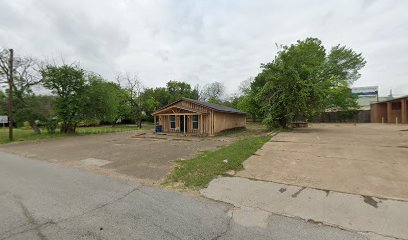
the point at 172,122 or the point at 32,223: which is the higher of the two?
the point at 172,122

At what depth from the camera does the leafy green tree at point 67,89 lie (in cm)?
1689

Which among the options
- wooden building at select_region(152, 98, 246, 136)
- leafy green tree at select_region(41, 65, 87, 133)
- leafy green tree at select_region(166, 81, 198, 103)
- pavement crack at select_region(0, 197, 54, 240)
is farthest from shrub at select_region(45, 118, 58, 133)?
leafy green tree at select_region(166, 81, 198, 103)

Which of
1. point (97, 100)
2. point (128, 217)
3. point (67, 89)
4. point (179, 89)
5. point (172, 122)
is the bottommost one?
point (128, 217)

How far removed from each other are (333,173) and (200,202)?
383 cm

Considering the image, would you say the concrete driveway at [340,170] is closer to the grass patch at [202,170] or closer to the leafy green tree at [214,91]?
the grass patch at [202,170]

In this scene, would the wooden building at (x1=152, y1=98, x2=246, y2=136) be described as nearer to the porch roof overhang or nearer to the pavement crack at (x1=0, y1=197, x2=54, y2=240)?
the porch roof overhang

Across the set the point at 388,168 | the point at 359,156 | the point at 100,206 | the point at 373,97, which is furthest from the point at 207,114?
the point at 373,97

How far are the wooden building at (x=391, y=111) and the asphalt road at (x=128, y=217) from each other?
106ft

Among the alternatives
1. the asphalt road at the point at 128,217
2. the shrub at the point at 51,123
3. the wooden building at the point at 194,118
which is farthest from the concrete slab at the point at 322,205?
the shrub at the point at 51,123

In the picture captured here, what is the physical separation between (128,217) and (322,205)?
332 cm

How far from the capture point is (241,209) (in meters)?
3.32

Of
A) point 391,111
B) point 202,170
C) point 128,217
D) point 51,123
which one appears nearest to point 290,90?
point 202,170

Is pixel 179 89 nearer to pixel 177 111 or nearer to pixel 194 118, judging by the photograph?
pixel 177 111

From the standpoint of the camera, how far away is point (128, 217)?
3092 millimetres
